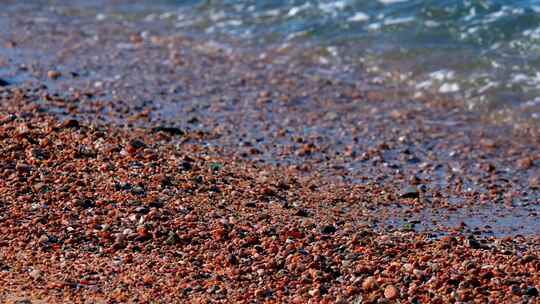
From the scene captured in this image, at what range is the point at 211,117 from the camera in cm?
878

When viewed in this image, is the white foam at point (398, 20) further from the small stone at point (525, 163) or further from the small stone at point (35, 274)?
the small stone at point (35, 274)

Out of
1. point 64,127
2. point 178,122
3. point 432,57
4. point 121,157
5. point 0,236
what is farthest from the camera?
point 432,57

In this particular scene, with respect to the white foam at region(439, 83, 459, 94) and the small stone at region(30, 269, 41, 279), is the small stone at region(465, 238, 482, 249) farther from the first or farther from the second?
the white foam at region(439, 83, 459, 94)

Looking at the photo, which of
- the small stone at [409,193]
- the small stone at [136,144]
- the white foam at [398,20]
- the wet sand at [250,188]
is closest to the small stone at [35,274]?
the wet sand at [250,188]

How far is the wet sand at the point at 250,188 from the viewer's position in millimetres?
5312

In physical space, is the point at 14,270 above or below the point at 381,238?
above

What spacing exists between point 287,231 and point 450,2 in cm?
705

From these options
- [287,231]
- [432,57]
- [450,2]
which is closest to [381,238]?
[287,231]

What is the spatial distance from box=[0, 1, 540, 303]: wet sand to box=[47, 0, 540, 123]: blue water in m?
0.47

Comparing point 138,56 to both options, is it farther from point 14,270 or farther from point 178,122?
point 14,270

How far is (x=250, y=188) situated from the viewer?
6.74 m

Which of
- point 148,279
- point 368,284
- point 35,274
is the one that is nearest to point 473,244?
point 368,284

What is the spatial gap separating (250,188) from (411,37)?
5.13 meters

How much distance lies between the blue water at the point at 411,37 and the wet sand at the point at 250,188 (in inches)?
18.4
